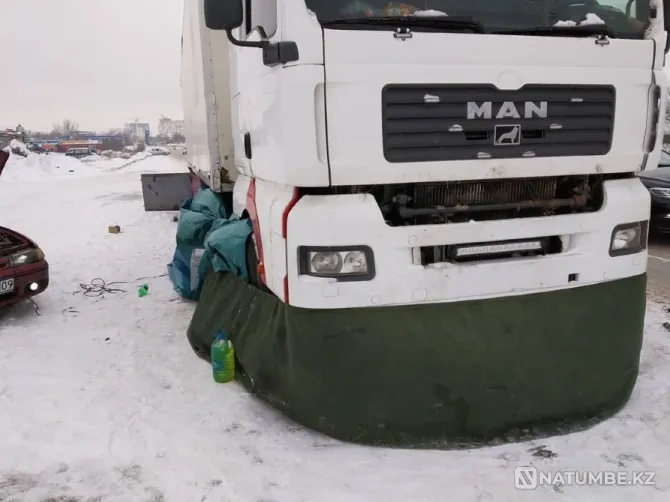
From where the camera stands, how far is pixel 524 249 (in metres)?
3.30

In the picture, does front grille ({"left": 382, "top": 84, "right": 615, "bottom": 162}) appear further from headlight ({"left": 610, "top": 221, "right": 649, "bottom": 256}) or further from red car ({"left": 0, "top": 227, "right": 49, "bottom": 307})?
red car ({"left": 0, "top": 227, "right": 49, "bottom": 307})

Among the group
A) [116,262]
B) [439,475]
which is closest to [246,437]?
[439,475]

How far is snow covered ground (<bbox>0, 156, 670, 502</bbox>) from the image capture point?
A: 9.52 ft

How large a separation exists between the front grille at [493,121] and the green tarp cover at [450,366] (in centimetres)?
87

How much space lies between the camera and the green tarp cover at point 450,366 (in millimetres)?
3170

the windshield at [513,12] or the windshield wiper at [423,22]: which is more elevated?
the windshield at [513,12]

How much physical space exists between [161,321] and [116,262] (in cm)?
343

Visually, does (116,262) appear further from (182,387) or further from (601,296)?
(601,296)

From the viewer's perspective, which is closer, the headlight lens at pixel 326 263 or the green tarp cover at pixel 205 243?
the headlight lens at pixel 326 263

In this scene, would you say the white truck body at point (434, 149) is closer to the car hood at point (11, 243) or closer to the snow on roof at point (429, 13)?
the snow on roof at point (429, 13)

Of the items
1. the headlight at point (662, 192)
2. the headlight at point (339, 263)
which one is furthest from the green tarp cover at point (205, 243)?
the headlight at point (662, 192)

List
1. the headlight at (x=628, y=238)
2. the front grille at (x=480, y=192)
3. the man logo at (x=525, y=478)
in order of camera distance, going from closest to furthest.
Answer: the man logo at (x=525, y=478) → the front grille at (x=480, y=192) → the headlight at (x=628, y=238)

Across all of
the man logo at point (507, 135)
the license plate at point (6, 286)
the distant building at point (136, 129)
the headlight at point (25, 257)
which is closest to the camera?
the man logo at point (507, 135)

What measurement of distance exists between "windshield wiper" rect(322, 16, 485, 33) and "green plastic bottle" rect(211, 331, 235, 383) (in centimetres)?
237
